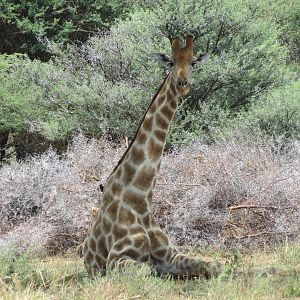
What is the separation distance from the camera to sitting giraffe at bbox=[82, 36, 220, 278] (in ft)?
22.7

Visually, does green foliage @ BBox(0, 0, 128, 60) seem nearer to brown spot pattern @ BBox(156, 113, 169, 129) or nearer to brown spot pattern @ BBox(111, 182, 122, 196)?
brown spot pattern @ BBox(156, 113, 169, 129)

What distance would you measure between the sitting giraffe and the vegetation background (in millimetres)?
319

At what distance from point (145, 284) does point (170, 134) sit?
38.4 feet

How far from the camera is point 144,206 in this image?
7.03 meters

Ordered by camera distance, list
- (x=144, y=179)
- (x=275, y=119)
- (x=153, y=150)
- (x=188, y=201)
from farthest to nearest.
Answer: (x=275, y=119)
(x=188, y=201)
(x=153, y=150)
(x=144, y=179)

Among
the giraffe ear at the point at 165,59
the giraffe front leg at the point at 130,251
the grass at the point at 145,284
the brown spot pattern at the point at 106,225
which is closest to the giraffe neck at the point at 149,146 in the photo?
the giraffe ear at the point at 165,59

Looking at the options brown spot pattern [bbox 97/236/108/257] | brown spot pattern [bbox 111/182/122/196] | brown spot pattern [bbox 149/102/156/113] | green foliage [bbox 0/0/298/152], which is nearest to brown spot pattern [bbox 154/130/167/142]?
brown spot pattern [bbox 149/102/156/113]

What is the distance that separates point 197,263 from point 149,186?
88 centimetres

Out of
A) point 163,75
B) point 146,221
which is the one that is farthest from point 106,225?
point 163,75

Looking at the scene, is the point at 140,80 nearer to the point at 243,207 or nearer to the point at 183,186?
the point at 183,186

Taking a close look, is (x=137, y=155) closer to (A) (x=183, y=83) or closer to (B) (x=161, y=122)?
(B) (x=161, y=122)

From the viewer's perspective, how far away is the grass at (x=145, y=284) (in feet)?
19.9

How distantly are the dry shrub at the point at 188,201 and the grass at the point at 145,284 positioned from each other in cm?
183

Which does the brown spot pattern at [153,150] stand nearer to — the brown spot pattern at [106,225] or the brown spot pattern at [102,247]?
the brown spot pattern at [106,225]
